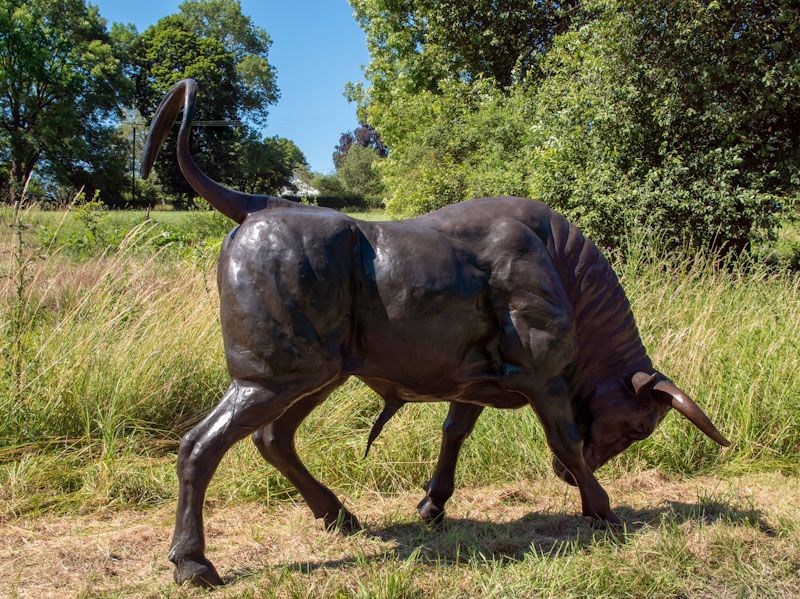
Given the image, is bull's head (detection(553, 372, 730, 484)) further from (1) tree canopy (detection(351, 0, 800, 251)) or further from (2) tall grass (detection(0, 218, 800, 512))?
(1) tree canopy (detection(351, 0, 800, 251))

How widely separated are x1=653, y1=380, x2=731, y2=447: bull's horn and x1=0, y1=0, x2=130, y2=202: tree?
35.5 meters

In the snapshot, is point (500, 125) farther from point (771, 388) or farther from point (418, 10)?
point (771, 388)

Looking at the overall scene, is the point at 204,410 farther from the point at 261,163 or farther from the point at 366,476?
the point at 261,163

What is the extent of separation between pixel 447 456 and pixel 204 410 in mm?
2195

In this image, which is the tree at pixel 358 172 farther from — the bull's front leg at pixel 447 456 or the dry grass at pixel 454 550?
the bull's front leg at pixel 447 456

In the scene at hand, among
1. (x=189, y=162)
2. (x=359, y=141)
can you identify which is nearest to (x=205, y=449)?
(x=189, y=162)

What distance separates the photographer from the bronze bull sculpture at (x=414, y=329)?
8.25 ft

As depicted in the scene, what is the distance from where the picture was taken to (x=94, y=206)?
30.5 feet

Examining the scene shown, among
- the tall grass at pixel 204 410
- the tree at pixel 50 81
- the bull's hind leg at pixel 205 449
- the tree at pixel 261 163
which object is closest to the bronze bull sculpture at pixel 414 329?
the bull's hind leg at pixel 205 449

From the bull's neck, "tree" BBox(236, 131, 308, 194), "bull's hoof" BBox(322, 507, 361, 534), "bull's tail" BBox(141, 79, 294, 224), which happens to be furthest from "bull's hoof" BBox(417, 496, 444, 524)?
"tree" BBox(236, 131, 308, 194)

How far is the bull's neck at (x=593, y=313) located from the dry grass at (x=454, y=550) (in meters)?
0.75

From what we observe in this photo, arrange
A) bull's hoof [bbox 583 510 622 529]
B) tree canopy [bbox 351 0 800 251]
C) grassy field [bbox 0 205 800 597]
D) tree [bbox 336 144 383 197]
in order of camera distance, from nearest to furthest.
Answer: grassy field [bbox 0 205 800 597]
bull's hoof [bbox 583 510 622 529]
tree canopy [bbox 351 0 800 251]
tree [bbox 336 144 383 197]

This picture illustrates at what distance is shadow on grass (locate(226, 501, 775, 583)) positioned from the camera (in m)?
2.93

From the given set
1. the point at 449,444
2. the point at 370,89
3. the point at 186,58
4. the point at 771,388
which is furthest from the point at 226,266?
the point at 186,58
